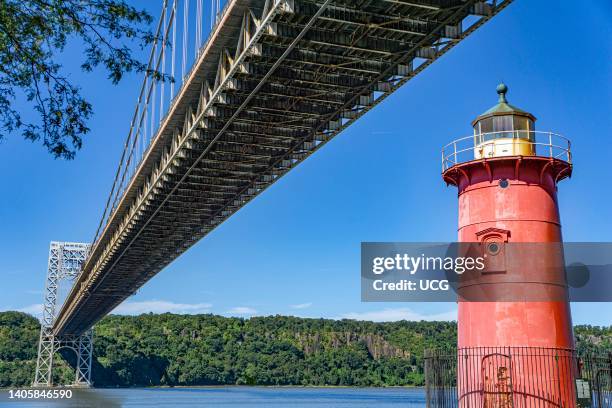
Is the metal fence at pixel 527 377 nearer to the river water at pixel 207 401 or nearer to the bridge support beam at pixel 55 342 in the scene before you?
the river water at pixel 207 401

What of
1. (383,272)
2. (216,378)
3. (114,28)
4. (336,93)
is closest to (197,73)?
(336,93)

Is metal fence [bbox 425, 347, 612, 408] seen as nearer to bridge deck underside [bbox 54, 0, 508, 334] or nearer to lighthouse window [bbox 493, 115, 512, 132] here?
lighthouse window [bbox 493, 115, 512, 132]

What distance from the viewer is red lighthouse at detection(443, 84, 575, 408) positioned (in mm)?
14242

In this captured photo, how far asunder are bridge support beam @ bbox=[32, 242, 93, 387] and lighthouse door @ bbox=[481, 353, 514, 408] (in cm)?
8254

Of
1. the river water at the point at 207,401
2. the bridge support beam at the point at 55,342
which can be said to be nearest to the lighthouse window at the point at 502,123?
the river water at the point at 207,401

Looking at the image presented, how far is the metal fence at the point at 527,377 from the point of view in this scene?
14.1 m

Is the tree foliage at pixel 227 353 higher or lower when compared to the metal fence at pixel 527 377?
higher

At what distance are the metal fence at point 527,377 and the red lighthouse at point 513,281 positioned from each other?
0.02m

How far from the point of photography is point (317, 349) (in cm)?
12288

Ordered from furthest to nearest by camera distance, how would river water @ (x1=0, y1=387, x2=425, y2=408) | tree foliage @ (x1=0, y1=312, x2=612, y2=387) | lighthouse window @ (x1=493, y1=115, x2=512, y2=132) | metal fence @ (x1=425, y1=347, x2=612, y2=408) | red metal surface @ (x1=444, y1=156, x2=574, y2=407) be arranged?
tree foliage @ (x1=0, y1=312, x2=612, y2=387), river water @ (x1=0, y1=387, x2=425, y2=408), lighthouse window @ (x1=493, y1=115, x2=512, y2=132), red metal surface @ (x1=444, y1=156, x2=574, y2=407), metal fence @ (x1=425, y1=347, x2=612, y2=408)

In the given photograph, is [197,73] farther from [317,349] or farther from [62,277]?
[317,349]

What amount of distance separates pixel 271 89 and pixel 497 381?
10239 mm

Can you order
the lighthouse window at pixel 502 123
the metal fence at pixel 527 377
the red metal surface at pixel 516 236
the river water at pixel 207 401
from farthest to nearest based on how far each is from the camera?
the river water at pixel 207 401, the lighthouse window at pixel 502 123, the red metal surface at pixel 516 236, the metal fence at pixel 527 377

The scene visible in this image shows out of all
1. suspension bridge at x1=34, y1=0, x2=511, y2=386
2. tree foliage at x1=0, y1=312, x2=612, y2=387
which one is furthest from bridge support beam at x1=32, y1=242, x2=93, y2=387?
suspension bridge at x1=34, y1=0, x2=511, y2=386
